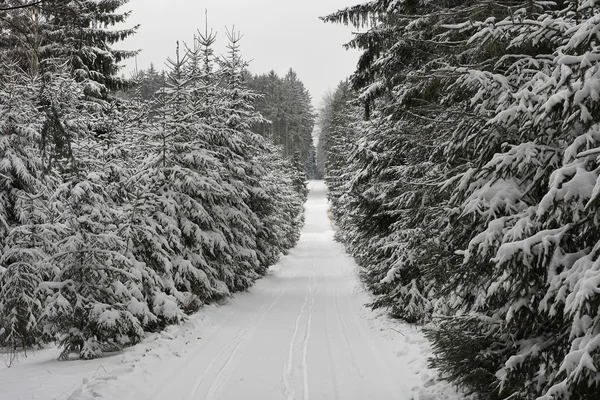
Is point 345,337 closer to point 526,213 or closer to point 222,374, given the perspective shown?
point 222,374

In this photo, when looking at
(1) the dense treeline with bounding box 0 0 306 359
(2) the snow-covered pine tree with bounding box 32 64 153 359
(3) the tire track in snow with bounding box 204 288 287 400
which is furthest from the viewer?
(2) the snow-covered pine tree with bounding box 32 64 153 359

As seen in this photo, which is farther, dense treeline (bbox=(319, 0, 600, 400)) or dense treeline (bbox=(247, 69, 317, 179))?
dense treeline (bbox=(247, 69, 317, 179))

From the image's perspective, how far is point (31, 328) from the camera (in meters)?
9.99

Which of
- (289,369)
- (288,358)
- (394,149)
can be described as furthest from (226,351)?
(394,149)

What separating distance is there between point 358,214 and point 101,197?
8605 mm

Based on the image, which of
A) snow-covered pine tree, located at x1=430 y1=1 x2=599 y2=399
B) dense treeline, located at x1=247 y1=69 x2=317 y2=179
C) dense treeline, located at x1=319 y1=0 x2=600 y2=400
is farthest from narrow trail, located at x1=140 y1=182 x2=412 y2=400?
dense treeline, located at x1=247 y1=69 x2=317 y2=179

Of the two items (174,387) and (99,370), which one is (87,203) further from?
(174,387)

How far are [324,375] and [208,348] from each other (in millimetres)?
3270

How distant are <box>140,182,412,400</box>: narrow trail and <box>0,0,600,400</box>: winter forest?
0.25 ft

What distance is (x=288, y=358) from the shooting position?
922 cm

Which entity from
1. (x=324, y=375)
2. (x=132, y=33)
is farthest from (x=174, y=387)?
(x=132, y=33)

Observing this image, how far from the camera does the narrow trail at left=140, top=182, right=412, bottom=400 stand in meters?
7.26

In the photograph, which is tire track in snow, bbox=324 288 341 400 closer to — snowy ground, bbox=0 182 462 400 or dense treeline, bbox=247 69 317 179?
snowy ground, bbox=0 182 462 400

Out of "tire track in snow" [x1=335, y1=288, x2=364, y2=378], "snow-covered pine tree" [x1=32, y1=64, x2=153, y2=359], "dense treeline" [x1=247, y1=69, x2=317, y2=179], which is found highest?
"dense treeline" [x1=247, y1=69, x2=317, y2=179]
